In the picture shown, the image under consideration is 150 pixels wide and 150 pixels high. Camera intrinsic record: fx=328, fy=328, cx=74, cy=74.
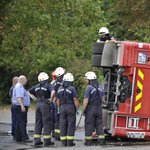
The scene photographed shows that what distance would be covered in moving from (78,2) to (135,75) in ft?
41.2

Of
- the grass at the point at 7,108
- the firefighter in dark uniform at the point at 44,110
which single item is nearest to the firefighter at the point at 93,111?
the firefighter in dark uniform at the point at 44,110

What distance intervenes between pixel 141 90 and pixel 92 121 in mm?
1510

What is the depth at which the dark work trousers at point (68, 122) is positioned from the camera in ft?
28.0

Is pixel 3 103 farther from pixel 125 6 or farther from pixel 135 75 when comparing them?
pixel 135 75

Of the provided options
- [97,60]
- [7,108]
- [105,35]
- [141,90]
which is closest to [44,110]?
[97,60]

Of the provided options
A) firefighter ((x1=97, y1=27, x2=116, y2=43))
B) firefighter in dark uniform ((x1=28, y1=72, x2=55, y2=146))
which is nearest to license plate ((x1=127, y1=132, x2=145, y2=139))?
firefighter in dark uniform ((x1=28, y1=72, x2=55, y2=146))

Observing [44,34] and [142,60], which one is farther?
[44,34]

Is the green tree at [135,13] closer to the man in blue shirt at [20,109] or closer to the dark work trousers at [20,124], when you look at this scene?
the man in blue shirt at [20,109]

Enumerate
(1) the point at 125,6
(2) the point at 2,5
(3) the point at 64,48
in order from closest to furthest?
1. (2) the point at 2,5
2. (3) the point at 64,48
3. (1) the point at 125,6

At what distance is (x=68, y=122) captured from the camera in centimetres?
861

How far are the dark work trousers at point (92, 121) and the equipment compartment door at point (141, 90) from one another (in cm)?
95

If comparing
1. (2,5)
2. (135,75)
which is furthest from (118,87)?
(2,5)

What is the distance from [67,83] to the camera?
8.72 m

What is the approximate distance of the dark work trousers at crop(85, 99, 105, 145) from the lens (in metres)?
8.58
